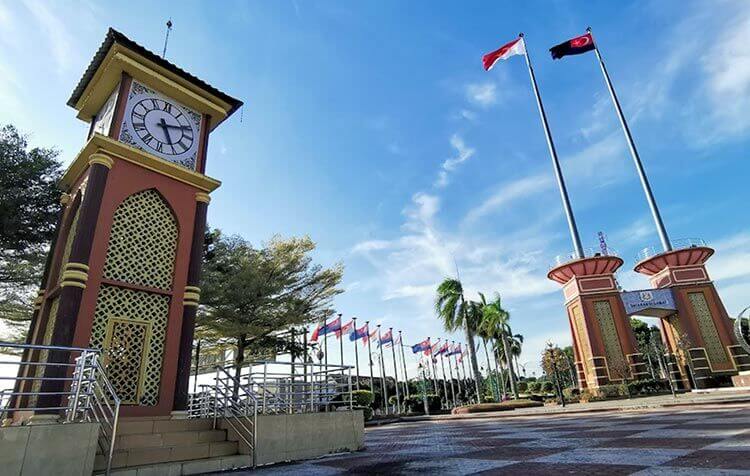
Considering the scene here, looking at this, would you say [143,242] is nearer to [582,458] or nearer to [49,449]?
[49,449]

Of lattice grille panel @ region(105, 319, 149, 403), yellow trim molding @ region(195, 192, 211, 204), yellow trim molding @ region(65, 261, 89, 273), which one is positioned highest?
yellow trim molding @ region(195, 192, 211, 204)

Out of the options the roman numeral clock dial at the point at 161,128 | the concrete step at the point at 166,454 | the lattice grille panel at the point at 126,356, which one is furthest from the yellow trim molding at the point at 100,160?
the concrete step at the point at 166,454

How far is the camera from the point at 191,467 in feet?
19.6

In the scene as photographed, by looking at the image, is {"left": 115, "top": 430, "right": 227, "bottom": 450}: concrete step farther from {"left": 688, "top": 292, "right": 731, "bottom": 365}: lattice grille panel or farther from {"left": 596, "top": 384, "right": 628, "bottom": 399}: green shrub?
{"left": 688, "top": 292, "right": 731, "bottom": 365}: lattice grille panel

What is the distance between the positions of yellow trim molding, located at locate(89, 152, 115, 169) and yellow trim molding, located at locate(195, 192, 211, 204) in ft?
6.25

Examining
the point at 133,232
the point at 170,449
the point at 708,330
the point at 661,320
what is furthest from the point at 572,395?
the point at 133,232

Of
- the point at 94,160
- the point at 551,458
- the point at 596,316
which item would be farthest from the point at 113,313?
the point at 596,316

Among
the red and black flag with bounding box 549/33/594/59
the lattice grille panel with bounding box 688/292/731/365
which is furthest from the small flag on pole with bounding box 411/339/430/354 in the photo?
the red and black flag with bounding box 549/33/594/59

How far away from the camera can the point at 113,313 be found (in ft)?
26.1

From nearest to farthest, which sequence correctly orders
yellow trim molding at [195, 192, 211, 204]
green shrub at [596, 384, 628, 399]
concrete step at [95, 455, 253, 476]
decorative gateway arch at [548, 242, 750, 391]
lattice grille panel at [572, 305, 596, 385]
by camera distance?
1. concrete step at [95, 455, 253, 476]
2. yellow trim molding at [195, 192, 211, 204]
3. green shrub at [596, 384, 628, 399]
4. decorative gateway arch at [548, 242, 750, 391]
5. lattice grille panel at [572, 305, 596, 385]

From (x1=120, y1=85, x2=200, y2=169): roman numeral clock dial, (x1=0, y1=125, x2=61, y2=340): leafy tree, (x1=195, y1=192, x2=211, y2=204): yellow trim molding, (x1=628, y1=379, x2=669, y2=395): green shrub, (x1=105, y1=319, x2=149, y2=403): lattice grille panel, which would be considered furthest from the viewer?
(x1=628, y1=379, x2=669, y2=395): green shrub

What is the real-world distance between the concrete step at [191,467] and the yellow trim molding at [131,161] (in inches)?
244

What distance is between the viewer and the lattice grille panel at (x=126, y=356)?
7.65m

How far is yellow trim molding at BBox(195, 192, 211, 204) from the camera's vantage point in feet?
32.7
